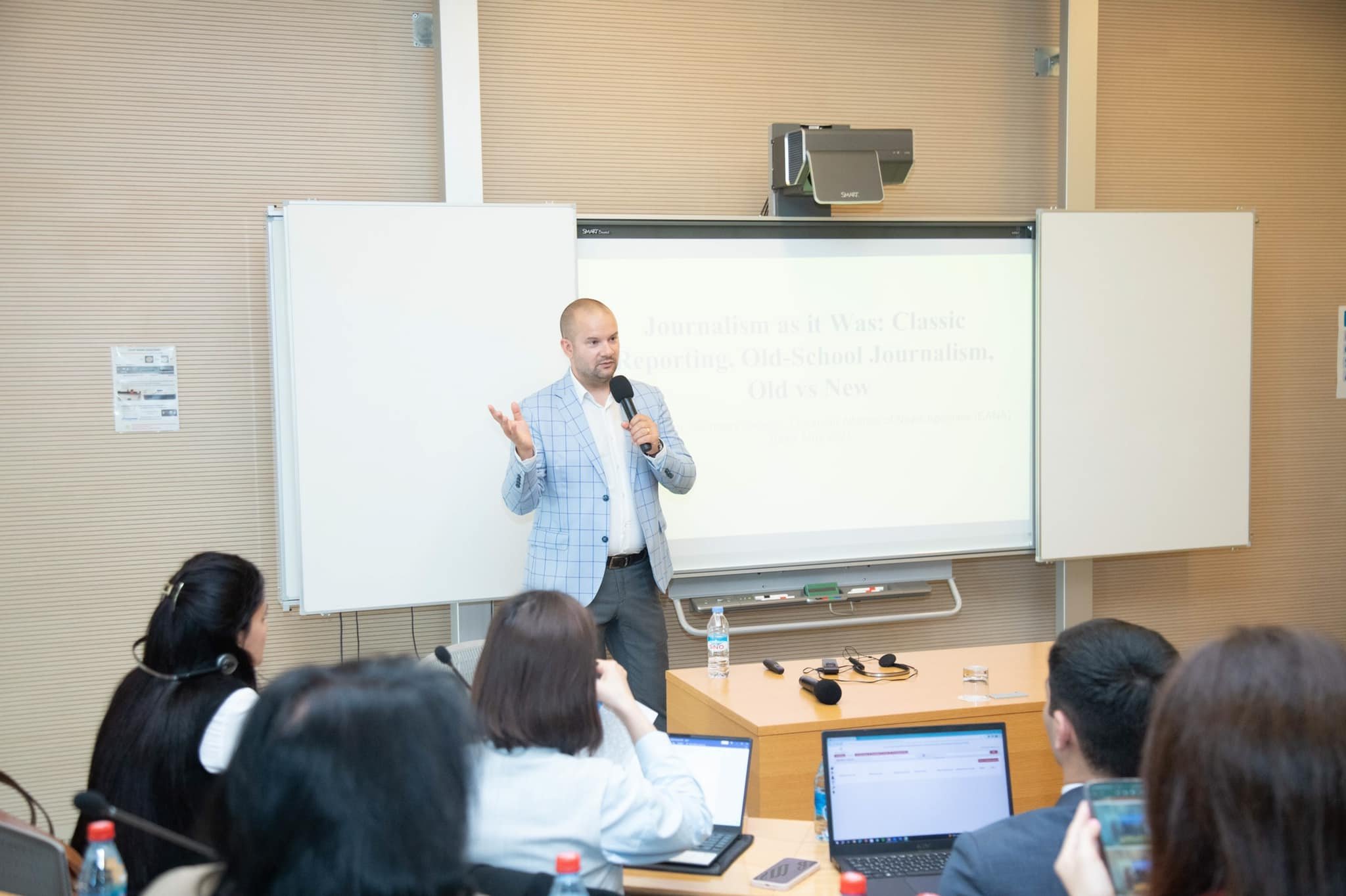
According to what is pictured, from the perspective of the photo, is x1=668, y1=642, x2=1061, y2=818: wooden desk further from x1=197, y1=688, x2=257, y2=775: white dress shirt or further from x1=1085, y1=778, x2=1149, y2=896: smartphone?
x1=1085, y1=778, x2=1149, y2=896: smartphone

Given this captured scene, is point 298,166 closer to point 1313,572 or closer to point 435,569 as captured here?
point 435,569

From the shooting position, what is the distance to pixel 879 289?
14.5 ft

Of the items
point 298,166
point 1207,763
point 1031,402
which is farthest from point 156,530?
point 1207,763

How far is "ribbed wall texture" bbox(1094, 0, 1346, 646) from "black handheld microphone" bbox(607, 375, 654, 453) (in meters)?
2.65

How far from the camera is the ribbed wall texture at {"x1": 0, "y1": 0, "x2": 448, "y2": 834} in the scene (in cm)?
392

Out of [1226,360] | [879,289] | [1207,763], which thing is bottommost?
[1207,763]

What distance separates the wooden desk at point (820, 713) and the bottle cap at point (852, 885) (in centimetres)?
111

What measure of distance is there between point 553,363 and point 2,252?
1962 millimetres

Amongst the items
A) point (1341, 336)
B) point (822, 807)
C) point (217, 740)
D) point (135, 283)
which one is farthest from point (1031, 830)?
point (1341, 336)

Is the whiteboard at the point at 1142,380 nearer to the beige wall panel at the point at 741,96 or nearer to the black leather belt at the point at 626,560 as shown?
the beige wall panel at the point at 741,96

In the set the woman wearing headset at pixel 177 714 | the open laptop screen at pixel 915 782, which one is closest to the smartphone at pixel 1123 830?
the open laptop screen at pixel 915 782

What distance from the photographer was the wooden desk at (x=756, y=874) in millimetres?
1929

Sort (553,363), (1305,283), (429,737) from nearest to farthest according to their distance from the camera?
1. (429,737)
2. (553,363)
3. (1305,283)

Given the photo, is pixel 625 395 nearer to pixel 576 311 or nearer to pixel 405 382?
pixel 576 311
